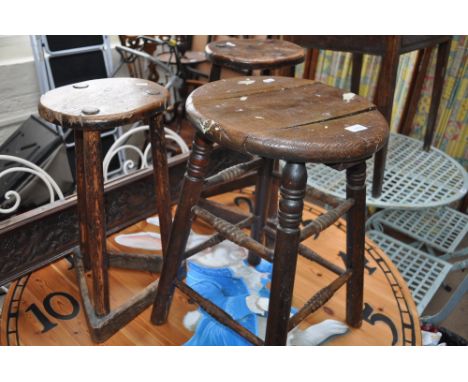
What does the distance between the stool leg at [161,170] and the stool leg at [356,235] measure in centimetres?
46

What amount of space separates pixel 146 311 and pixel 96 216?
39cm

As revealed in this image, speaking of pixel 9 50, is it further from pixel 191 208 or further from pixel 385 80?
pixel 385 80

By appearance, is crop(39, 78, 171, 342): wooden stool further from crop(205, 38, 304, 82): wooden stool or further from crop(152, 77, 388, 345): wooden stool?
crop(205, 38, 304, 82): wooden stool

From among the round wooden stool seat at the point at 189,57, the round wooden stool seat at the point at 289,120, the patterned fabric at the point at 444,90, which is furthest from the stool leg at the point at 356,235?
the round wooden stool seat at the point at 189,57

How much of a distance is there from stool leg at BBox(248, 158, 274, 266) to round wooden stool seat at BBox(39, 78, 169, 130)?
43cm

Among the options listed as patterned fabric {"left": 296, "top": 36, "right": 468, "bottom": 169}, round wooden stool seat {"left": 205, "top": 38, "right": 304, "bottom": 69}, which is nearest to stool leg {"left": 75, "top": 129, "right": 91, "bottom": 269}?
round wooden stool seat {"left": 205, "top": 38, "right": 304, "bottom": 69}

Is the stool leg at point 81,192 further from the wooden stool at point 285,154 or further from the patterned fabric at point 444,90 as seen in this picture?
the patterned fabric at point 444,90

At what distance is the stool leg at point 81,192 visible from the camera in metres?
0.99

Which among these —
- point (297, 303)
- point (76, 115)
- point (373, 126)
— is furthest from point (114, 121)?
point (297, 303)

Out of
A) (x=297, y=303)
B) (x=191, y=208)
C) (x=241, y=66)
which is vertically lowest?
(x=297, y=303)

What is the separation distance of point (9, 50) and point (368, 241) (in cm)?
191

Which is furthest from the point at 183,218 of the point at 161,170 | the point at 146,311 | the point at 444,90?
the point at 444,90

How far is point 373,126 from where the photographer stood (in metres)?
0.76

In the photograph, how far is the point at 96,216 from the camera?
0.92 m
